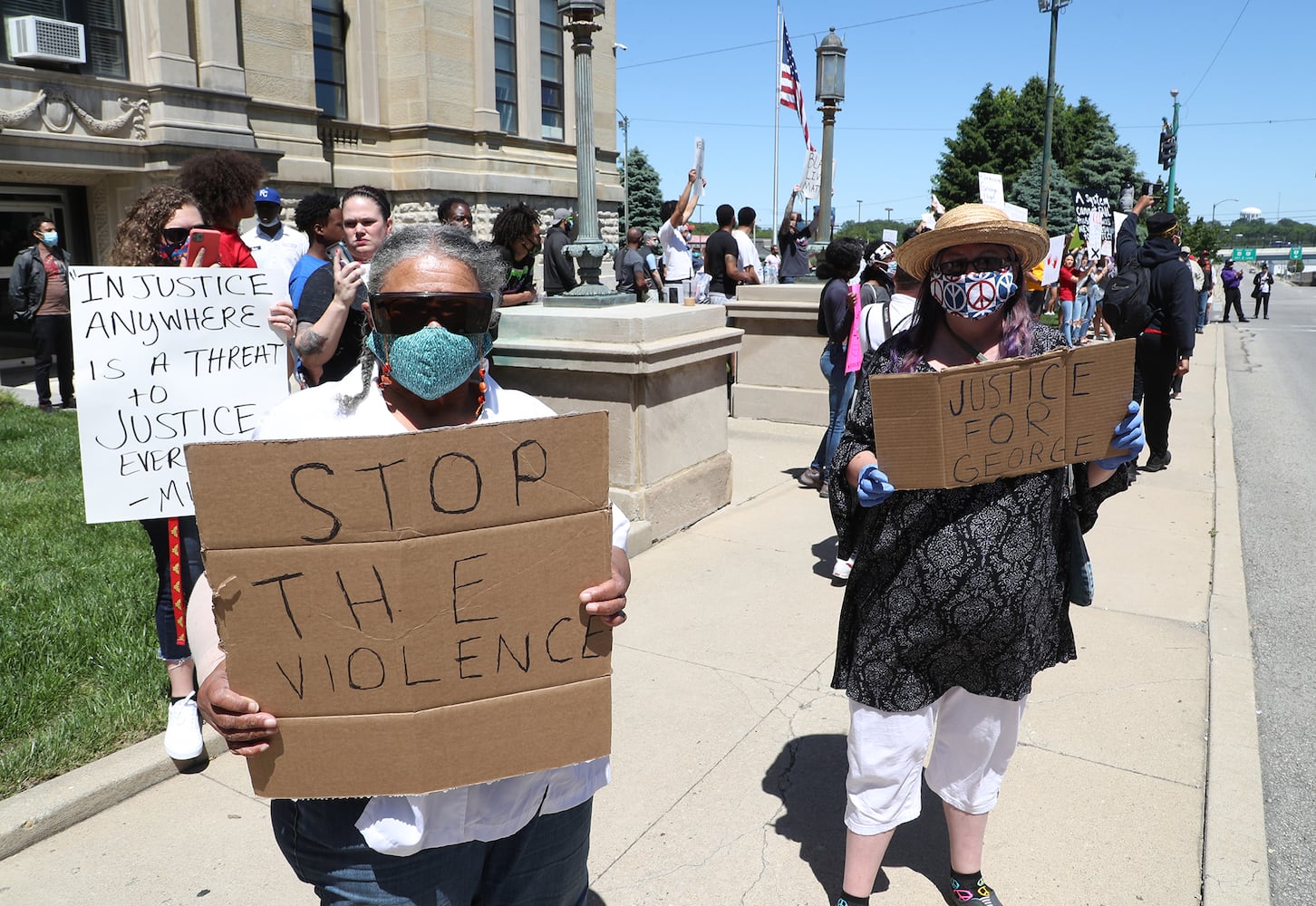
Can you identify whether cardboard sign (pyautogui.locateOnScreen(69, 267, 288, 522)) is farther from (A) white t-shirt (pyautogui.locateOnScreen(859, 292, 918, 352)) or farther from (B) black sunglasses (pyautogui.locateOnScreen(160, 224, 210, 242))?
(A) white t-shirt (pyautogui.locateOnScreen(859, 292, 918, 352))

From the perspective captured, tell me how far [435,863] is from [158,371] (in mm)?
2174

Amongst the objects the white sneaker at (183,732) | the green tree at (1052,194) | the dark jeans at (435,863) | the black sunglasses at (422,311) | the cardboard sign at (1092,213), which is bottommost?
the white sneaker at (183,732)

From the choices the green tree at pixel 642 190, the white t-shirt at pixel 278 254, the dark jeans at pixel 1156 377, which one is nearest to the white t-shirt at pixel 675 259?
the dark jeans at pixel 1156 377

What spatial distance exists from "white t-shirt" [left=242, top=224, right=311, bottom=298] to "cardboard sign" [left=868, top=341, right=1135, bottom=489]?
2.27 meters

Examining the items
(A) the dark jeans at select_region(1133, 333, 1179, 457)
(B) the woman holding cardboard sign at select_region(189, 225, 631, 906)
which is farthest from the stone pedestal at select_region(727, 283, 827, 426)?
(B) the woman holding cardboard sign at select_region(189, 225, 631, 906)

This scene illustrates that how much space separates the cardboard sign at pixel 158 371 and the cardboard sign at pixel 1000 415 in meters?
2.23

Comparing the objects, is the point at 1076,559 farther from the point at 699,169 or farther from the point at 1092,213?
the point at 1092,213

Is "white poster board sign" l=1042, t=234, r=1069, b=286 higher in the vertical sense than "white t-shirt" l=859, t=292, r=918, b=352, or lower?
higher

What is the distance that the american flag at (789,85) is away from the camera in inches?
592

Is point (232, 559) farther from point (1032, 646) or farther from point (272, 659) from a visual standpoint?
point (1032, 646)

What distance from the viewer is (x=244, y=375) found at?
3.45m

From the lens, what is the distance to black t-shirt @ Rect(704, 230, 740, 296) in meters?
10.9

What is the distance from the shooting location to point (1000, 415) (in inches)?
91.7

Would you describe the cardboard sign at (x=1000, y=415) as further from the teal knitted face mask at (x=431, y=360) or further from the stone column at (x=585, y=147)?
the stone column at (x=585, y=147)
